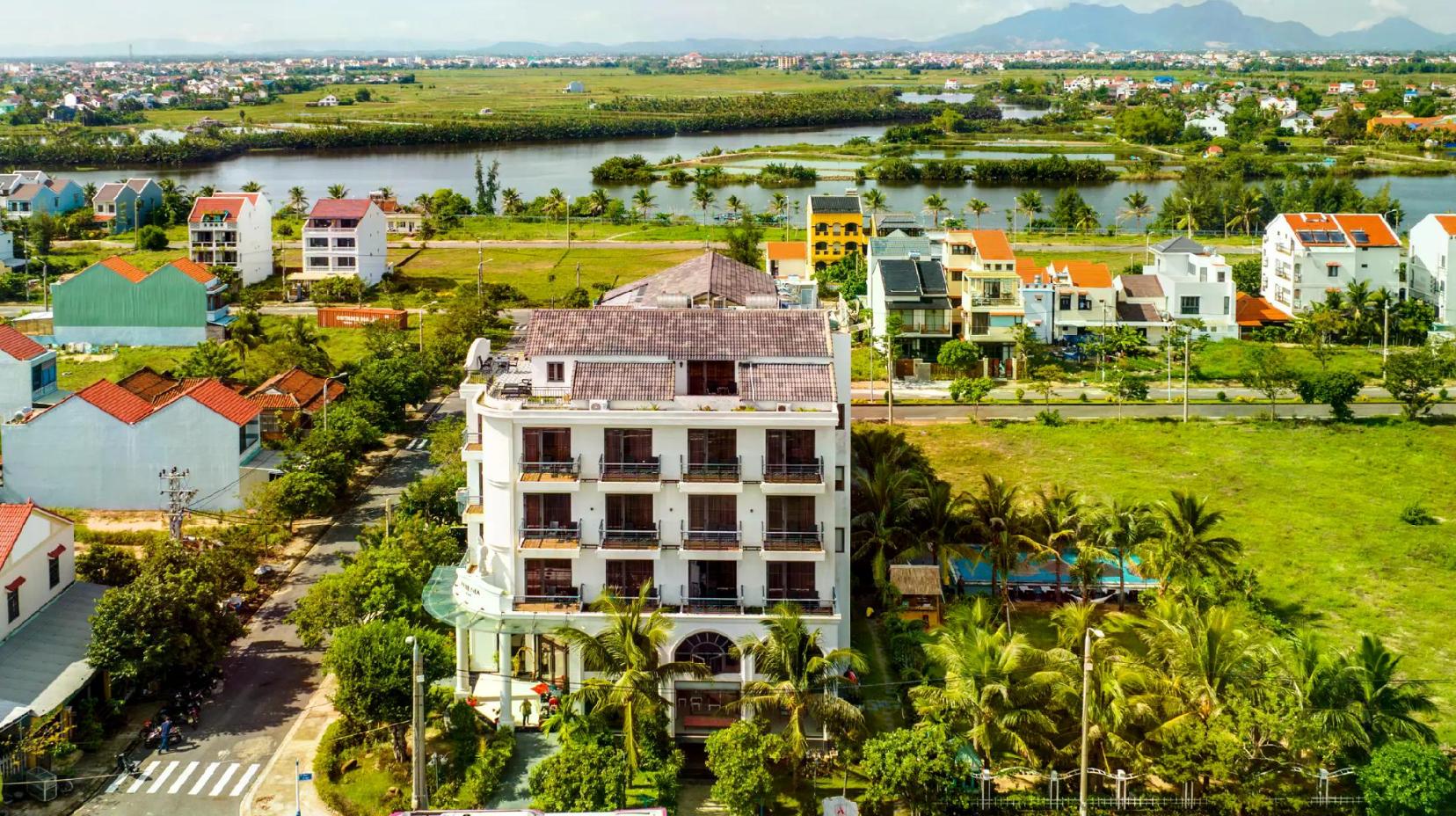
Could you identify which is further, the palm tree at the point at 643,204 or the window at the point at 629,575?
the palm tree at the point at 643,204

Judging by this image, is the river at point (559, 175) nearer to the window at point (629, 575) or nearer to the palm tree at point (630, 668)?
the window at point (629, 575)

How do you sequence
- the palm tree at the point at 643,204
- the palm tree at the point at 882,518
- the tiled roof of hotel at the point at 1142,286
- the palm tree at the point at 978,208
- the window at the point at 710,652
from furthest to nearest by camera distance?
the palm tree at the point at 643,204 < the palm tree at the point at 978,208 < the tiled roof of hotel at the point at 1142,286 < the palm tree at the point at 882,518 < the window at the point at 710,652

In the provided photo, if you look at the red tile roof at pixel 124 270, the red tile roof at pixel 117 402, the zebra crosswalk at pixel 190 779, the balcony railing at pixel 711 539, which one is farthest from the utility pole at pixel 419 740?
the red tile roof at pixel 124 270

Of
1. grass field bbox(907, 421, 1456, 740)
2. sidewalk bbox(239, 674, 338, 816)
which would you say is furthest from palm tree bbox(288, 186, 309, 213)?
sidewalk bbox(239, 674, 338, 816)

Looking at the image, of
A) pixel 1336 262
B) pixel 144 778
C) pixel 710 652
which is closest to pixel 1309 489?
pixel 710 652

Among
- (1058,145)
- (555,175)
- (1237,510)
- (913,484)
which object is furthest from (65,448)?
(1058,145)

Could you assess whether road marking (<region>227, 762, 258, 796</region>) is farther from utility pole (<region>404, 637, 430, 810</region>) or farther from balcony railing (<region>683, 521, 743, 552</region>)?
balcony railing (<region>683, 521, 743, 552</region>)
